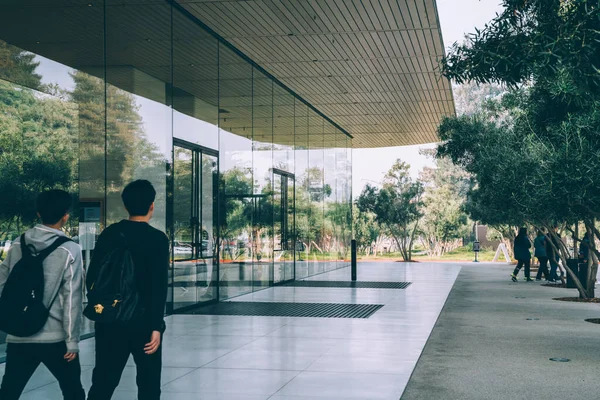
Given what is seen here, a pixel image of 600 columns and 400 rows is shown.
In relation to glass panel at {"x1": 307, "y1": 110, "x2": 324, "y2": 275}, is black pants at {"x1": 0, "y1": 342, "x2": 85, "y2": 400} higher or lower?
lower

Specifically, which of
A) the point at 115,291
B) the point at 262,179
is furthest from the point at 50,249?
the point at 262,179

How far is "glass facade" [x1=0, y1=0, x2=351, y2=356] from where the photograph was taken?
8.30 m

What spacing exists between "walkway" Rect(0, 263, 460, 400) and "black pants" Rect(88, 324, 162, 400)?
2349 millimetres

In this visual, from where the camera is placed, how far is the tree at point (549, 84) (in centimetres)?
688

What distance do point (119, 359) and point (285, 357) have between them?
4407 mm

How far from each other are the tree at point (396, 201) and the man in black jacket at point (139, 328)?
33.7 metres

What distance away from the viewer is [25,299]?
3.93 m

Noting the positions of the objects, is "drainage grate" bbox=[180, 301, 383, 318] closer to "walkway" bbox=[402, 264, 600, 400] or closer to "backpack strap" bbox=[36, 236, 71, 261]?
"walkway" bbox=[402, 264, 600, 400]

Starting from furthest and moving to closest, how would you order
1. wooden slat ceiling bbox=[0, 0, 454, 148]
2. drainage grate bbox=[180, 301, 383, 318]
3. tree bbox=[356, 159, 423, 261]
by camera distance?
1. tree bbox=[356, 159, 423, 261]
2. drainage grate bbox=[180, 301, 383, 318]
3. wooden slat ceiling bbox=[0, 0, 454, 148]

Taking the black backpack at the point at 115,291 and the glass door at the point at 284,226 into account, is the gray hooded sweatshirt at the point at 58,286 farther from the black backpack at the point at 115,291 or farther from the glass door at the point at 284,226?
the glass door at the point at 284,226

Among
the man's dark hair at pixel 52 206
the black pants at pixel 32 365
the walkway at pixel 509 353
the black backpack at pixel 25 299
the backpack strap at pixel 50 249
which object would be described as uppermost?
the man's dark hair at pixel 52 206

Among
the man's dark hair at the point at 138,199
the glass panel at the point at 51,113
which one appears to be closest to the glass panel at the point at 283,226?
the glass panel at the point at 51,113

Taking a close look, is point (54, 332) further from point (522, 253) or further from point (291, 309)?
point (522, 253)

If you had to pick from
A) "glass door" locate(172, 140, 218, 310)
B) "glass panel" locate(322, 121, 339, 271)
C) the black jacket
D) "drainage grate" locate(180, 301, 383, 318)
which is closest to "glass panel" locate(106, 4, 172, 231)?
"glass door" locate(172, 140, 218, 310)
